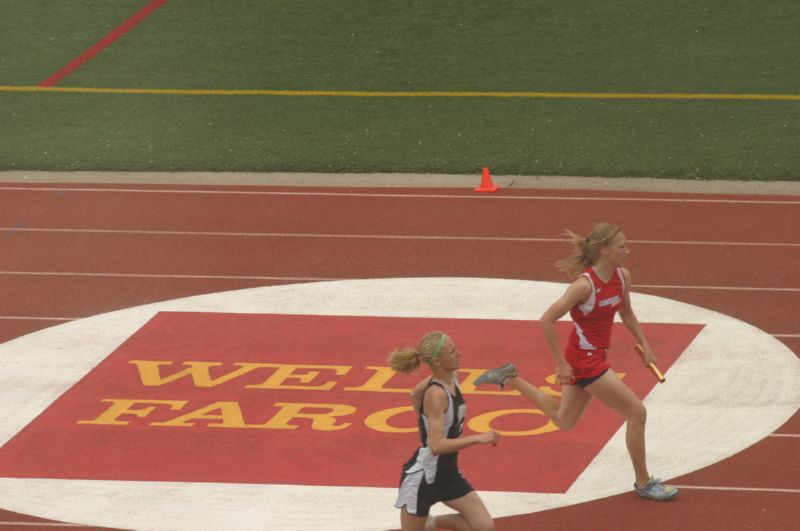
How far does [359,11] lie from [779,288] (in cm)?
1424

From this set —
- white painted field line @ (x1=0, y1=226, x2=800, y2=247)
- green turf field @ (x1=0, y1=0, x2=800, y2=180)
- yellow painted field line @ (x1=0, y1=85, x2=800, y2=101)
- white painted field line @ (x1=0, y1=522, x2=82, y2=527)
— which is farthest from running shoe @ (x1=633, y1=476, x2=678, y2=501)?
yellow painted field line @ (x1=0, y1=85, x2=800, y2=101)

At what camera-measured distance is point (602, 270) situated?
8.66 m

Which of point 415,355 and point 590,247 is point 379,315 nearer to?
point 590,247

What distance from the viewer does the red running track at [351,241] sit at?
14.0m

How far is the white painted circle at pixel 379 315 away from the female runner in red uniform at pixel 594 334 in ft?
2.15

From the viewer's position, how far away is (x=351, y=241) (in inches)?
624

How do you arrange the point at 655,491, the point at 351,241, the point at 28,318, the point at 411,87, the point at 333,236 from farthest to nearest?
the point at 411,87, the point at 333,236, the point at 351,241, the point at 28,318, the point at 655,491

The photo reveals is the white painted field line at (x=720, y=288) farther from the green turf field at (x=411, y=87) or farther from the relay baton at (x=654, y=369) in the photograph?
the relay baton at (x=654, y=369)

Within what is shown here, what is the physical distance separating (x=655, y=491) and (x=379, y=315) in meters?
4.67

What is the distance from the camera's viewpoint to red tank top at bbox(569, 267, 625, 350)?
340 inches

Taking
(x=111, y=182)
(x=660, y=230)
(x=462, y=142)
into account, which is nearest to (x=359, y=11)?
(x=462, y=142)

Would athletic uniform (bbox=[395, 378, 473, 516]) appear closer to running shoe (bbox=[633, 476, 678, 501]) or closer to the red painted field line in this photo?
running shoe (bbox=[633, 476, 678, 501])

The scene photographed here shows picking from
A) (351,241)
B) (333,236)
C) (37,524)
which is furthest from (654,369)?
(333,236)

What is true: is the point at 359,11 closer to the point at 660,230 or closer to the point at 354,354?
the point at 660,230
